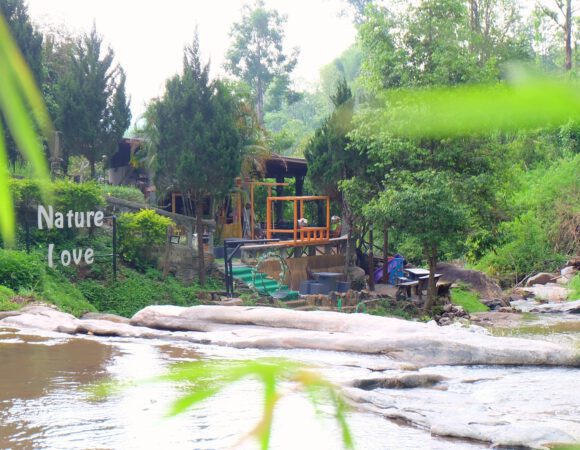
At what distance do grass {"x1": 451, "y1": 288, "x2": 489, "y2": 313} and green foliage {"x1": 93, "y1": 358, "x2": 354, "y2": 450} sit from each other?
760 inches

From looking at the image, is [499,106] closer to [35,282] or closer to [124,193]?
[35,282]

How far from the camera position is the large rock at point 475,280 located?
71.9 feet

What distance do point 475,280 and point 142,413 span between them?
793 inches

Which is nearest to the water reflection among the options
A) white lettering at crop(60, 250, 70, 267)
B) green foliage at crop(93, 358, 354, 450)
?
green foliage at crop(93, 358, 354, 450)

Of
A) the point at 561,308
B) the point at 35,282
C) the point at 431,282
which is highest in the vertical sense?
the point at 35,282

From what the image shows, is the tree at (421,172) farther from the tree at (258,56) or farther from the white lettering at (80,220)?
the tree at (258,56)

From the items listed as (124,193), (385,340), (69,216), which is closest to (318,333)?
(385,340)

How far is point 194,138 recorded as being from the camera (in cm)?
1684

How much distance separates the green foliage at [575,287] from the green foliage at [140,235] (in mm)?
11865

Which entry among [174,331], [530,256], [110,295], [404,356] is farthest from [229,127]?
[530,256]

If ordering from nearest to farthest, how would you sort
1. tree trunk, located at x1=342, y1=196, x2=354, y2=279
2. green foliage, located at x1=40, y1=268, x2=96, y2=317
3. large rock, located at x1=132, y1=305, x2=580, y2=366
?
large rock, located at x1=132, y1=305, x2=580, y2=366 < green foliage, located at x1=40, y1=268, x2=96, y2=317 < tree trunk, located at x1=342, y1=196, x2=354, y2=279

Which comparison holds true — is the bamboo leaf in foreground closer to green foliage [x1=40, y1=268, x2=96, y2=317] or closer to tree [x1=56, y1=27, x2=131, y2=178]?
green foliage [x1=40, y1=268, x2=96, y2=317]

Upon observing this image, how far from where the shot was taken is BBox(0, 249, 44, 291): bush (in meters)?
12.9

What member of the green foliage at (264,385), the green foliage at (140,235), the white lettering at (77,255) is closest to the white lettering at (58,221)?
the white lettering at (77,255)
